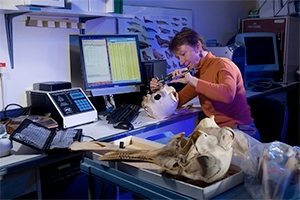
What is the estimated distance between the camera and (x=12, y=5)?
182cm

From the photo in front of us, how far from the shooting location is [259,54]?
138 inches

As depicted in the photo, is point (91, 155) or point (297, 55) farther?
point (297, 55)

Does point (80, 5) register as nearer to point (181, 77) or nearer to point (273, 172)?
point (181, 77)

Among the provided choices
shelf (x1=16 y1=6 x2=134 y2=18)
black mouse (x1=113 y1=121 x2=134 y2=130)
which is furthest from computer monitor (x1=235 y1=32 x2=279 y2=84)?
black mouse (x1=113 y1=121 x2=134 y2=130)

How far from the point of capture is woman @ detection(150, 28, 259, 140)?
2049mm

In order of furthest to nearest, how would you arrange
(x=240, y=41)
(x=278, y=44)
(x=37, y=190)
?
(x=278, y=44) < (x=240, y=41) < (x=37, y=190)

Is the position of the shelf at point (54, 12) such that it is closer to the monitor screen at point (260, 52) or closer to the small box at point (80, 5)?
the small box at point (80, 5)

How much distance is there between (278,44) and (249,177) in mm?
2886

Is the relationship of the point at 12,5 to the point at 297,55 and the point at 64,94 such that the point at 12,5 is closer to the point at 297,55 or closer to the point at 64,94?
the point at 64,94

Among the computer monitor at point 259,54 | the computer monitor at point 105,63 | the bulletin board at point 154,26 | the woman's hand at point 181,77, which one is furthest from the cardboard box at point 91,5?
the computer monitor at point 259,54

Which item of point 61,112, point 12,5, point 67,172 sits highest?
point 12,5

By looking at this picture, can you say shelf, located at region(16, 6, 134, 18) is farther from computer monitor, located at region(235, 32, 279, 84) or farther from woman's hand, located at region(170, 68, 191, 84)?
computer monitor, located at region(235, 32, 279, 84)

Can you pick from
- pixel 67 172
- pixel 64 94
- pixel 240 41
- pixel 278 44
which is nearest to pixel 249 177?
pixel 67 172

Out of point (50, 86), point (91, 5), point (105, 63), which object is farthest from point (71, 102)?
point (91, 5)
